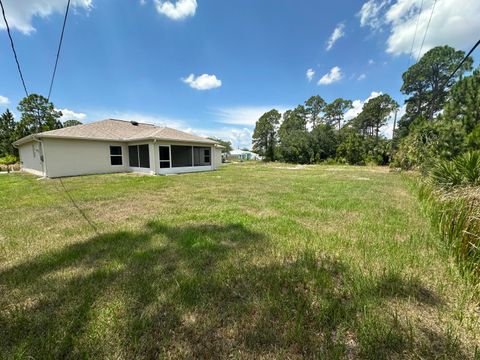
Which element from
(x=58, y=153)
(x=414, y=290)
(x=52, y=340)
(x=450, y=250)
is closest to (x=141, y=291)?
(x=52, y=340)

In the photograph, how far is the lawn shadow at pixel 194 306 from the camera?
64.7 inches

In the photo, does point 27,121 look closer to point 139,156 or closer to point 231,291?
point 139,156

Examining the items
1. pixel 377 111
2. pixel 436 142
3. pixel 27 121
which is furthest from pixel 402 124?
pixel 27 121

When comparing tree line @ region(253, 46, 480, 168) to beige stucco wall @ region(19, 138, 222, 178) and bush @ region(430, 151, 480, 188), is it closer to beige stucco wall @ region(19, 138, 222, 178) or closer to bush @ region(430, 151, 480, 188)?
bush @ region(430, 151, 480, 188)

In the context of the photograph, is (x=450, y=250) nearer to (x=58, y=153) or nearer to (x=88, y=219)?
(x=88, y=219)

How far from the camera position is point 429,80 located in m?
34.4

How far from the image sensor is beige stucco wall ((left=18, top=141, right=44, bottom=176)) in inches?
524

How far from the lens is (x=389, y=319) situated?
1922mm

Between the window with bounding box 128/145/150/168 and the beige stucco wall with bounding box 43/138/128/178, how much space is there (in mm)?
688

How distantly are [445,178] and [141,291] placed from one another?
26.4 ft

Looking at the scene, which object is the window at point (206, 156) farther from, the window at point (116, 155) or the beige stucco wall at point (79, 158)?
the window at point (116, 155)

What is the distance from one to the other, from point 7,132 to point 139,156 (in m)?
31.3

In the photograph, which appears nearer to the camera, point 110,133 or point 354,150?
point 110,133

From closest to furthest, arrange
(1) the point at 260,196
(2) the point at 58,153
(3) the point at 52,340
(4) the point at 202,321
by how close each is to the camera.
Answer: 1. (3) the point at 52,340
2. (4) the point at 202,321
3. (1) the point at 260,196
4. (2) the point at 58,153
